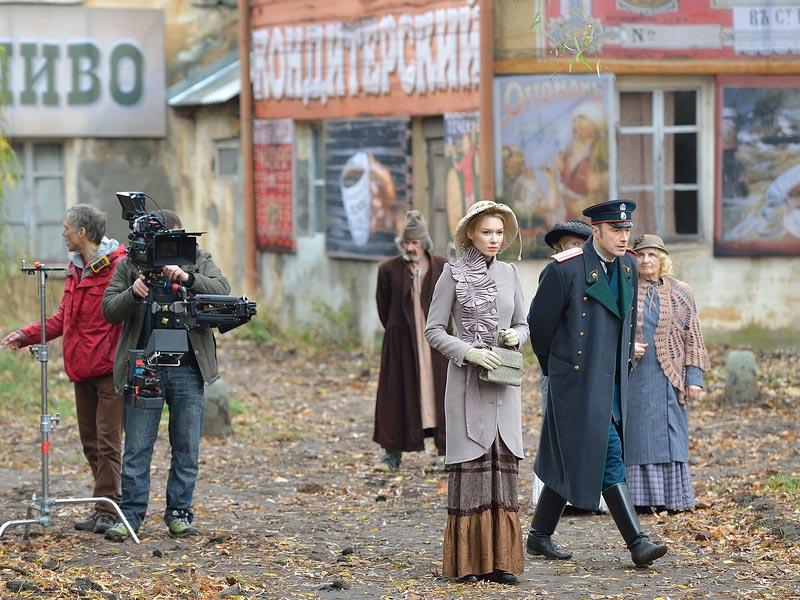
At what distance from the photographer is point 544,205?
636 inches

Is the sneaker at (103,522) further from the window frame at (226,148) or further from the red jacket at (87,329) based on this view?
the window frame at (226,148)

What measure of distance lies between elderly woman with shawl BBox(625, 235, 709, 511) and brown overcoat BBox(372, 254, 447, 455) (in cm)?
199

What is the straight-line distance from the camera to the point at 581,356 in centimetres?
807

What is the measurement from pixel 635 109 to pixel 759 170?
1.45 m

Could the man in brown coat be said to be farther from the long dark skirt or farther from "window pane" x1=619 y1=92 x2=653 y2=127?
"window pane" x1=619 y1=92 x2=653 y2=127

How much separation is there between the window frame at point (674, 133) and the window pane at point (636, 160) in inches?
1.7

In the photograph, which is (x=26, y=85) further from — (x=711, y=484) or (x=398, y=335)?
(x=711, y=484)

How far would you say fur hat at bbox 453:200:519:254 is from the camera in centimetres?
776

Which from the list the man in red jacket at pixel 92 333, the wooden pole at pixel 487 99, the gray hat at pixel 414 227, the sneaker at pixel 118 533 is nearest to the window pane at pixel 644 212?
the wooden pole at pixel 487 99

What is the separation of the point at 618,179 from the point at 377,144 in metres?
3.27

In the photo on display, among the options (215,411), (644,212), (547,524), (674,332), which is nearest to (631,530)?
(547,524)

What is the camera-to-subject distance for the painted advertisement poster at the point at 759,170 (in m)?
16.5

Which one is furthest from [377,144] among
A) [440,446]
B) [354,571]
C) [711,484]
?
[354,571]

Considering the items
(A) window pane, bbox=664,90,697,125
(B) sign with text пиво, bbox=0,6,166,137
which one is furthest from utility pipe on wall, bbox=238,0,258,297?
(A) window pane, bbox=664,90,697,125
